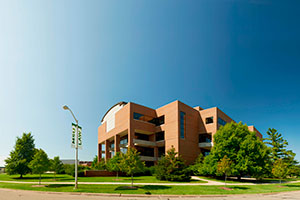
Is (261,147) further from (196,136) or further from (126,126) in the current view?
(126,126)

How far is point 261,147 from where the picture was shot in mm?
30312

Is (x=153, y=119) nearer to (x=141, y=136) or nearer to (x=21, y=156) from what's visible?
(x=141, y=136)

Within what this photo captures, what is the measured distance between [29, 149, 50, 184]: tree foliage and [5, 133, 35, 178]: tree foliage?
12.9 meters

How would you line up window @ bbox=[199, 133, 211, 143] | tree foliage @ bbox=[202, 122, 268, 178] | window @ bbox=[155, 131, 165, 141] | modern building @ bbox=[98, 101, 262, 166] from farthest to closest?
1. window @ bbox=[199, 133, 211, 143]
2. window @ bbox=[155, 131, 165, 141]
3. modern building @ bbox=[98, 101, 262, 166]
4. tree foliage @ bbox=[202, 122, 268, 178]

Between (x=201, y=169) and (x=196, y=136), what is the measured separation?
54.1 ft

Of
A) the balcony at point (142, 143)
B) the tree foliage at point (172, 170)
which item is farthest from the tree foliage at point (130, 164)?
the balcony at point (142, 143)

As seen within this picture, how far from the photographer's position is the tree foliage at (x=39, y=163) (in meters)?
21.2

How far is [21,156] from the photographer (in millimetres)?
34375

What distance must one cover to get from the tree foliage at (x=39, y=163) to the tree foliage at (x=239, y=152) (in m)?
24.0

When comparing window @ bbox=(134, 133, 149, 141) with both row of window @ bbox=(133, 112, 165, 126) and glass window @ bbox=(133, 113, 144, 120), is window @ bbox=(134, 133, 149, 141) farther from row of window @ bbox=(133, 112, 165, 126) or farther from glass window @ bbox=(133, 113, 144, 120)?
glass window @ bbox=(133, 113, 144, 120)

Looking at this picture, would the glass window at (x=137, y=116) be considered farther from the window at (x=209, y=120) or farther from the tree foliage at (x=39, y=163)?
the tree foliage at (x=39, y=163)

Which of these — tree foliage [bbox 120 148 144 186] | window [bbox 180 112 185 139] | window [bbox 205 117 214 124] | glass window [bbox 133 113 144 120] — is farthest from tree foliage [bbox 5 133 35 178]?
window [bbox 205 117 214 124]

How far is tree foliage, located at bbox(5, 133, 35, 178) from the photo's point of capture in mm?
32703

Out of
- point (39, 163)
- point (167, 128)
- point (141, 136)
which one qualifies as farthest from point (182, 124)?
point (39, 163)
